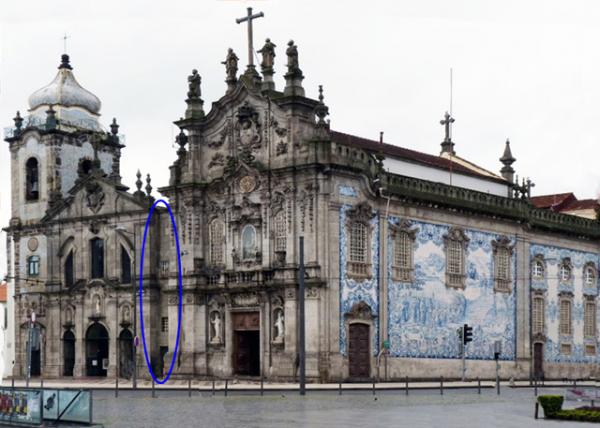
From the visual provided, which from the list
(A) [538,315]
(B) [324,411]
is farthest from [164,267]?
(B) [324,411]

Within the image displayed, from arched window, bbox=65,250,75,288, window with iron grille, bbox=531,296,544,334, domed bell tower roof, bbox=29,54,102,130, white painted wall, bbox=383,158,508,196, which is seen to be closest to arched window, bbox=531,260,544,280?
window with iron grille, bbox=531,296,544,334

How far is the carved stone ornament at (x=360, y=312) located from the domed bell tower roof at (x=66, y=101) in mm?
26840

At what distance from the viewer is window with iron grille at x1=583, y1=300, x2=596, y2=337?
7275 cm

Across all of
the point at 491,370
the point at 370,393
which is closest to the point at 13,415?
the point at 370,393

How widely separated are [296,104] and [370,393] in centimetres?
1784

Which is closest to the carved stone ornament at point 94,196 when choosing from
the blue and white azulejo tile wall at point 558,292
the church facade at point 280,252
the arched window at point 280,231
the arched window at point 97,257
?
the church facade at point 280,252

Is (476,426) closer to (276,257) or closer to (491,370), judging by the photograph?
(276,257)

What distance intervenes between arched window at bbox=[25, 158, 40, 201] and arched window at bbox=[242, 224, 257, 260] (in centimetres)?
2004

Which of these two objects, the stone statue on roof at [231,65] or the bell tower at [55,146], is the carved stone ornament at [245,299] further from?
the bell tower at [55,146]

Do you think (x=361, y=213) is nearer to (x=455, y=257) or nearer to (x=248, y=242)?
(x=248, y=242)

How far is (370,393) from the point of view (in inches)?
A: 1762

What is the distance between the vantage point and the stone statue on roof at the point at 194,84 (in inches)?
2458

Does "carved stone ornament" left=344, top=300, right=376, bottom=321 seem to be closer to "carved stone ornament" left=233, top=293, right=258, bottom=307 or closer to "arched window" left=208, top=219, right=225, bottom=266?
"carved stone ornament" left=233, top=293, right=258, bottom=307

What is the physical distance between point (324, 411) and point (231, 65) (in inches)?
1255
